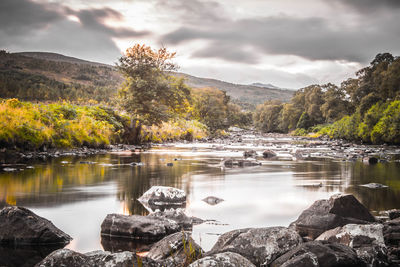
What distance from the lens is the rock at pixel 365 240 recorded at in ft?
17.7

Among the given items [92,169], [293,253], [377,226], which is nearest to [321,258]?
[293,253]

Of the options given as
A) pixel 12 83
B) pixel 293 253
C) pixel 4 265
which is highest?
pixel 12 83

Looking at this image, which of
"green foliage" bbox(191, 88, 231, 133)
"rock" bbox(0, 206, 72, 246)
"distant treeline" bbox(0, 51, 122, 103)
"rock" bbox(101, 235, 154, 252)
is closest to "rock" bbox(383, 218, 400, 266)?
"rock" bbox(101, 235, 154, 252)

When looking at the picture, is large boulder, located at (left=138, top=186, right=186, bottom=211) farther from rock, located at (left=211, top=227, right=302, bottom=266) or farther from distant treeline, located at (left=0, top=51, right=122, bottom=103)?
distant treeline, located at (left=0, top=51, right=122, bottom=103)

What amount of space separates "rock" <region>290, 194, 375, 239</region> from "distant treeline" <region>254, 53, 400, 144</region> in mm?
39432

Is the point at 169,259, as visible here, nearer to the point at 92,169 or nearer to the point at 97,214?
the point at 97,214

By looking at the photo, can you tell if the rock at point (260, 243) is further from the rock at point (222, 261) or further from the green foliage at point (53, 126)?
the green foliage at point (53, 126)

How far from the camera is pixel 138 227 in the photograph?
22.9 feet

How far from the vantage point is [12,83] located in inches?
2338

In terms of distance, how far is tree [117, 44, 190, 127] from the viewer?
4072cm

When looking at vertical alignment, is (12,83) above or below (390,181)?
above

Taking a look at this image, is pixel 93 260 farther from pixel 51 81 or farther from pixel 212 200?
pixel 51 81

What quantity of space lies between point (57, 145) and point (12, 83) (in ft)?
131

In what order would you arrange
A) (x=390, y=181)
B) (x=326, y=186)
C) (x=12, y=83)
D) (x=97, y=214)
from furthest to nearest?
(x=12, y=83), (x=390, y=181), (x=326, y=186), (x=97, y=214)
